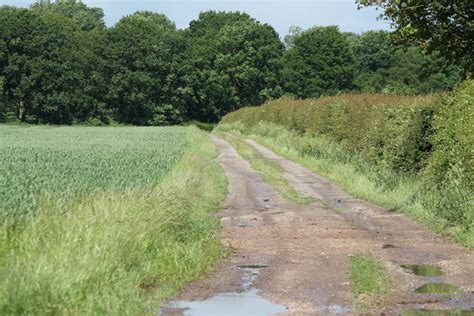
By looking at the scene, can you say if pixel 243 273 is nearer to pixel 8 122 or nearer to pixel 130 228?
pixel 130 228

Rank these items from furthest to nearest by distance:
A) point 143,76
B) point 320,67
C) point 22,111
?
point 320,67
point 143,76
point 22,111

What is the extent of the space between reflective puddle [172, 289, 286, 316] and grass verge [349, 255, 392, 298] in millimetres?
1249

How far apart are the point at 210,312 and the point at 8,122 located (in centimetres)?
9124

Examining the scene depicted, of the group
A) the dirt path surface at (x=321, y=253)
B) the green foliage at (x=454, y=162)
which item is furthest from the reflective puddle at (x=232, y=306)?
the green foliage at (x=454, y=162)

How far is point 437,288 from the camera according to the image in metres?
11.0

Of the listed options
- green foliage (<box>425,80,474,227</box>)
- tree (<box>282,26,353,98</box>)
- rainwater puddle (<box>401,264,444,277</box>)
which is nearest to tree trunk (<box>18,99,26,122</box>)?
tree (<box>282,26,353,98</box>)

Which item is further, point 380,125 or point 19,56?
point 19,56

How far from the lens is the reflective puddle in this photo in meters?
9.51

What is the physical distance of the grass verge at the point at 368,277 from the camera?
10.6 meters

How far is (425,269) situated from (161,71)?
9691cm

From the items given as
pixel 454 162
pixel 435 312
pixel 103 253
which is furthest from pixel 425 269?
pixel 454 162

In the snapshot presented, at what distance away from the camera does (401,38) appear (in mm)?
22156

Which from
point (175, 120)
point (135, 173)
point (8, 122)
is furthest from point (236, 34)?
point (135, 173)

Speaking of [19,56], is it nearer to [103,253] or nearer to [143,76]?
[143,76]
